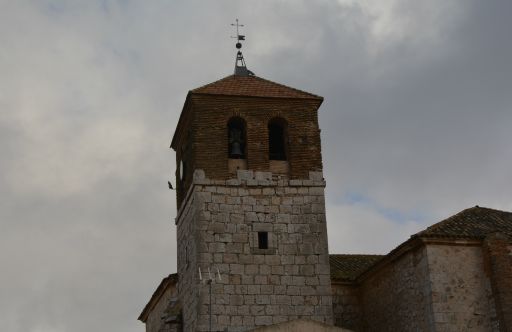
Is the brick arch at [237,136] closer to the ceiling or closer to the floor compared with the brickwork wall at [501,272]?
closer to the ceiling

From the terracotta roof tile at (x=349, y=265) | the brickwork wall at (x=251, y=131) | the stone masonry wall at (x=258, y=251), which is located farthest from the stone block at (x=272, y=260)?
the terracotta roof tile at (x=349, y=265)

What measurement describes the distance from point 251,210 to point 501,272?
18.3ft

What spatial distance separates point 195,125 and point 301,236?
11.6ft

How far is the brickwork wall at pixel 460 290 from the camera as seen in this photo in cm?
1828

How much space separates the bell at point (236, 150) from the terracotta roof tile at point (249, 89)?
1214 millimetres

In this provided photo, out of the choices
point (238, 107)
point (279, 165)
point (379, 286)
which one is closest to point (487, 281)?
point (379, 286)

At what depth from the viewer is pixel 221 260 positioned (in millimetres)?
19219

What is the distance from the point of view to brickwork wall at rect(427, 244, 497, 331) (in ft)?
60.0

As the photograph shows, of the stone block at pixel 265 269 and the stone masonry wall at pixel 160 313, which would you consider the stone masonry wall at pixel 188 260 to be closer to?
the stone masonry wall at pixel 160 313

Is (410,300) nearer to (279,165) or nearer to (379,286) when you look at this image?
(379,286)

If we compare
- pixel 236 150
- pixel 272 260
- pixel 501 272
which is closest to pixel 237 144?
pixel 236 150

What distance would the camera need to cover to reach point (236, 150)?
2020 centimetres

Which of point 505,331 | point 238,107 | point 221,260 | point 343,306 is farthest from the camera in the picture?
point 343,306

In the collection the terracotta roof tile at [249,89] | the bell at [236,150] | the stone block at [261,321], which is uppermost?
the terracotta roof tile at [249,89]
